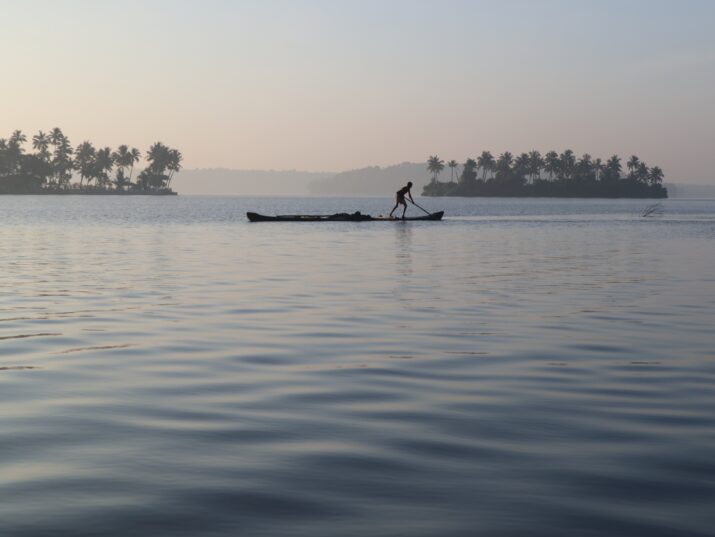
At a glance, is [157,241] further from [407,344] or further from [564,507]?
[564,507]

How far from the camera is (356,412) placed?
8.39 meters

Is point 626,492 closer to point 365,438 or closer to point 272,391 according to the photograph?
point 365,438

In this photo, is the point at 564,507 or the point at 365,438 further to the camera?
the point at 365,438

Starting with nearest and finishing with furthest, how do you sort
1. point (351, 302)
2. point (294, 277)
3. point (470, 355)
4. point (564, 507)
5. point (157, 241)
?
point (564, 507) → point (470, 355) → point (351, 302) → point (294, 277) → point (157, 241)

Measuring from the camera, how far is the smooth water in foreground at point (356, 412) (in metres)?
5.52

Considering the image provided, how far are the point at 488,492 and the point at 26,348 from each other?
793 centimetres

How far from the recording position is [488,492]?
5887 millimetres

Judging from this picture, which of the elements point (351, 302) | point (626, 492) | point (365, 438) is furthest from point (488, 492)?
point (351, 302)

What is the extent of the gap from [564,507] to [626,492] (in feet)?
1.82

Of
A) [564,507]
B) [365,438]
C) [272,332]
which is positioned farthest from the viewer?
[272,332]

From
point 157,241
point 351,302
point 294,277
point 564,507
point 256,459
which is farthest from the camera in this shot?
point 157,241

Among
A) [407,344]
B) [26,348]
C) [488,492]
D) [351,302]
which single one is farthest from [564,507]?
[351,302]

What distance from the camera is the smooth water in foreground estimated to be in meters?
5.52

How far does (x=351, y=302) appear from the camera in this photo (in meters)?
17.8
